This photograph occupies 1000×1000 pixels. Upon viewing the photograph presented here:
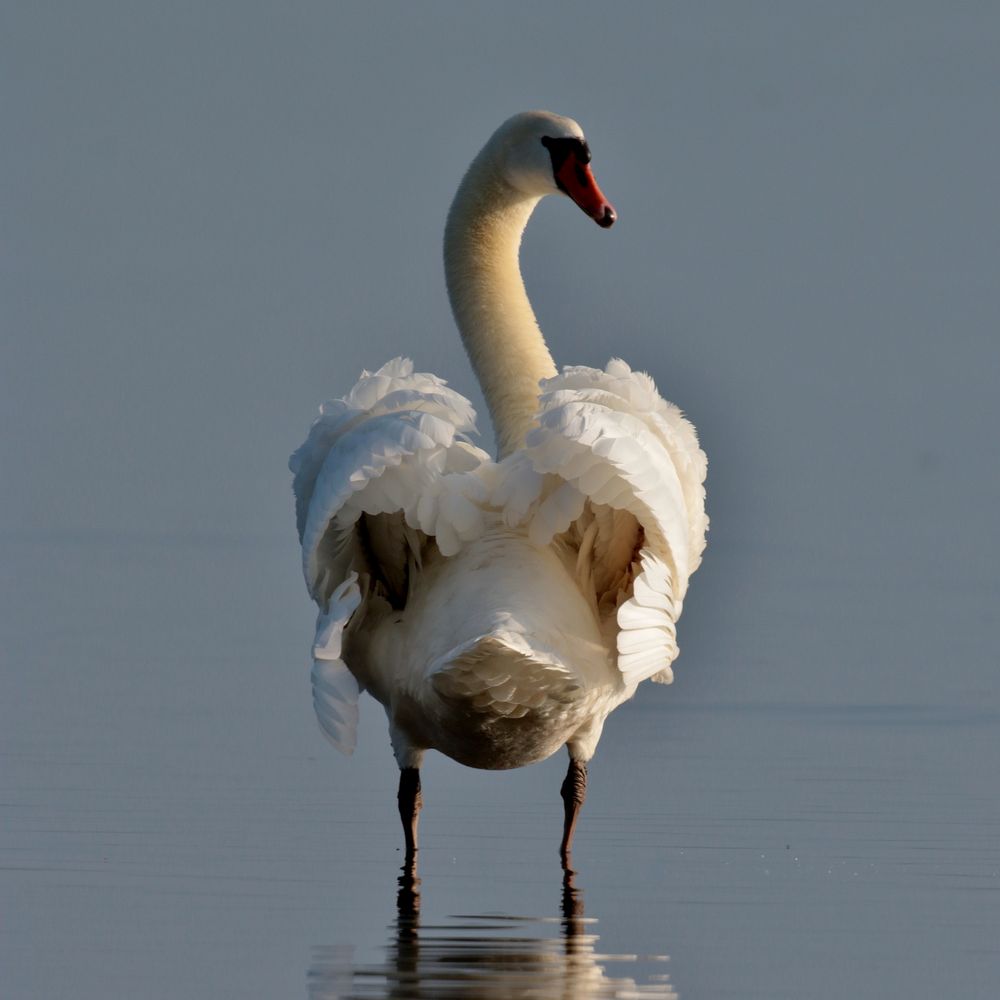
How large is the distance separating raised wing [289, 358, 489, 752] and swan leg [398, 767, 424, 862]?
2.50 ft

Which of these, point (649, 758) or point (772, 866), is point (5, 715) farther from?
point (772, 866)

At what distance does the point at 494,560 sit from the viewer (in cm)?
845

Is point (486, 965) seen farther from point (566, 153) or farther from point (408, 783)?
point (566, 153)

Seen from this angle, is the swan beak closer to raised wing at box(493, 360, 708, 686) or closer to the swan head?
the swan head

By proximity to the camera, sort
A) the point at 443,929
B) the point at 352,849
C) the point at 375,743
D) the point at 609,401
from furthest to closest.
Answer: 1. the point at 375,743
2. the point at 352,849
3. the point at 609,401
4. the point at 443,929

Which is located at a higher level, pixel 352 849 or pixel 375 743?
pixel 375 743

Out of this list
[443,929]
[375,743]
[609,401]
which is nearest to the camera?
[443,929]

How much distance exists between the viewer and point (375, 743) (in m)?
12.5

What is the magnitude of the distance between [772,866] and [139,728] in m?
3.96

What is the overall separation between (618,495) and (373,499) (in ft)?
2.59

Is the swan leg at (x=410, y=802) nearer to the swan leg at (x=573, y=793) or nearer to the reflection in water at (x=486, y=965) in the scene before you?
the swan leg at (x=573, y=793)

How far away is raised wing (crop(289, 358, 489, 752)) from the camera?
27.2 ft

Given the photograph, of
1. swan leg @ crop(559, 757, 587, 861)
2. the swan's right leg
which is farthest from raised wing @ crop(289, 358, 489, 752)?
swan leg @ crop(559, 757, 587, 861)

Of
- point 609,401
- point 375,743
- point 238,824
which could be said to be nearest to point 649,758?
point 375,743
